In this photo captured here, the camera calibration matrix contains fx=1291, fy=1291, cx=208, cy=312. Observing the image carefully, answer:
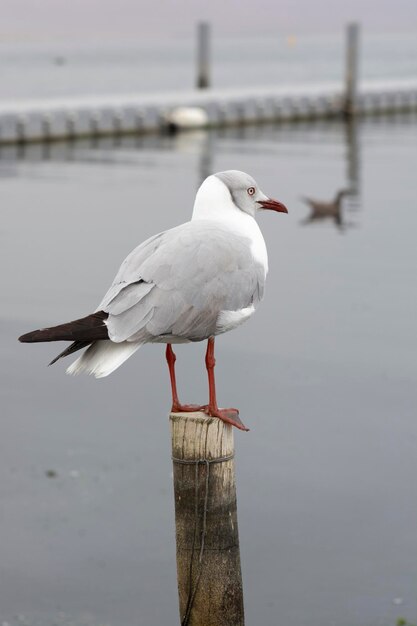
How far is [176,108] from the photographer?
1794 inches

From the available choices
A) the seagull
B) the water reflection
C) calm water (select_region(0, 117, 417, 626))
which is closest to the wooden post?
the seagull

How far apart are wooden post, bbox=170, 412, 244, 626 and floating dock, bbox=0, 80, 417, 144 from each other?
34.7m

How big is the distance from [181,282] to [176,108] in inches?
1598

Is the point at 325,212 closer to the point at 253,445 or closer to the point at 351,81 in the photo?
the point at 253,445

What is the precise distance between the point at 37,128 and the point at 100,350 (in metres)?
35.6

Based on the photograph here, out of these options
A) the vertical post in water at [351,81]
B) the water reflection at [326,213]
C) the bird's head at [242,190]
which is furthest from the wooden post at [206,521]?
the vertical post in water at [351,81]

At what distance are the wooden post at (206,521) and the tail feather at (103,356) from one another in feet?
1.13

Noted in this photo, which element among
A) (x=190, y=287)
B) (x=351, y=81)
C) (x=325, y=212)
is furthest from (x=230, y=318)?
(x=351, y=81)

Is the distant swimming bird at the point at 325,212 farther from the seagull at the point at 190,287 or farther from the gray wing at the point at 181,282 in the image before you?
the gray wing at the point at 181,282

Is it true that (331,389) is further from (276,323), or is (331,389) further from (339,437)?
(276,323)

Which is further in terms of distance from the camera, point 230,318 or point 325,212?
point 325,212

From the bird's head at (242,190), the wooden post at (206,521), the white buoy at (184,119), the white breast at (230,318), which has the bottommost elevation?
the white buoy at (184,119)

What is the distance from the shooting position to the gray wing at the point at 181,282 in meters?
5.52

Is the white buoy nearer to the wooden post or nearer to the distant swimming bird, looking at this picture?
the distant swimming bird
